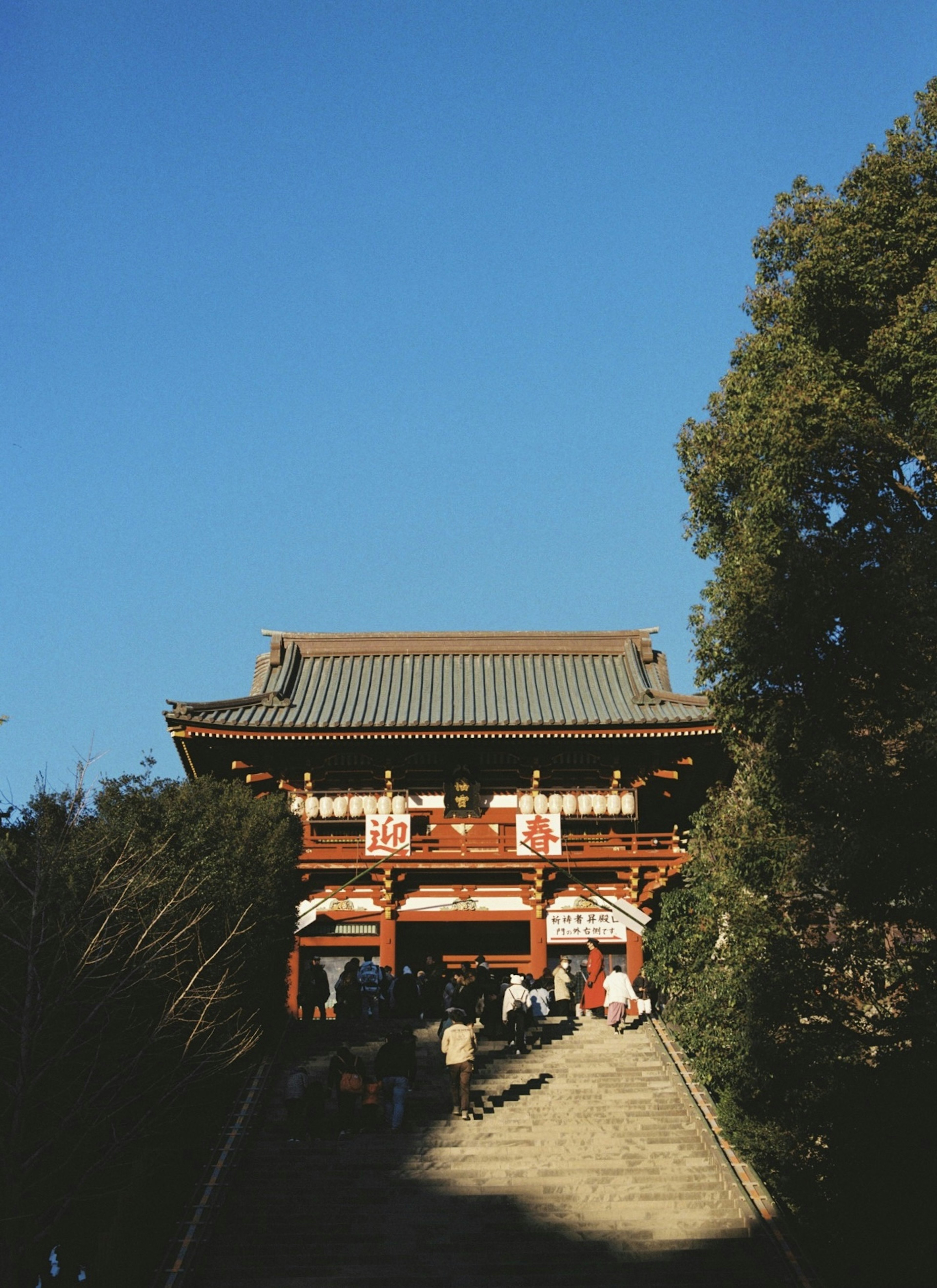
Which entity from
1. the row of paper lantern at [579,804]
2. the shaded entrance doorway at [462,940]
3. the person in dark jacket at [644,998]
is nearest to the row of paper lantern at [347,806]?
the row of paper lantern at [579,804]

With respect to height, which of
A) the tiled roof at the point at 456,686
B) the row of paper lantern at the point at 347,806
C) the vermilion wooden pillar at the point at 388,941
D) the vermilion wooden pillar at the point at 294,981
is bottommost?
the vermilion wooden pillar at the point at 294,981

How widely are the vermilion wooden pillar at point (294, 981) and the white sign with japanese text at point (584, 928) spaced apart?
5.39m

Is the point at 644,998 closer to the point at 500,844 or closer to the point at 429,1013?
the point at 429,1013

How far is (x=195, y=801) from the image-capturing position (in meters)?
19.5

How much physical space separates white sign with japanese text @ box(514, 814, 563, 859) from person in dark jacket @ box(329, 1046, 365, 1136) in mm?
10434

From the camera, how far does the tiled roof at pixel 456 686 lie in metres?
29.1

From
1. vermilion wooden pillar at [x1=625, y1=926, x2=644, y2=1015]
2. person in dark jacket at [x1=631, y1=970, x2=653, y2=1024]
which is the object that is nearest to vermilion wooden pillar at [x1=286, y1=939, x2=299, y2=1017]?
person in dark jacket at [x1=631, y1=970, x2=653, y2=1024]

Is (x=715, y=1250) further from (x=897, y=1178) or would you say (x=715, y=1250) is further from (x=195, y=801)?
(x=195, y=801)

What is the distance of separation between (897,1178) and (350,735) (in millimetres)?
16654

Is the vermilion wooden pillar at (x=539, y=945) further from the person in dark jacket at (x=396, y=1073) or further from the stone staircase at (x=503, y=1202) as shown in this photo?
the person in dark jacket at (x=396, y=1073)

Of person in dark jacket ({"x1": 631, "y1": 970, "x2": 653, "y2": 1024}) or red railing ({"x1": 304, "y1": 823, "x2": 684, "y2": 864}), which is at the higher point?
red railing ({"x1": 304, "y1": 823, "x2": 684, "y2": 864})

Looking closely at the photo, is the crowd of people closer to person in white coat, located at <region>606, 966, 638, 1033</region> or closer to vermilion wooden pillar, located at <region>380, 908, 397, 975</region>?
person in white coat, located at <region>606, 966, 638, 1033</region>

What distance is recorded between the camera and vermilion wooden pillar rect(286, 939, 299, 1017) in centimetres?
2680

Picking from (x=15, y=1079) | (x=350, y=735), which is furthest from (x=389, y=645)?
(x=15, y=1079)
